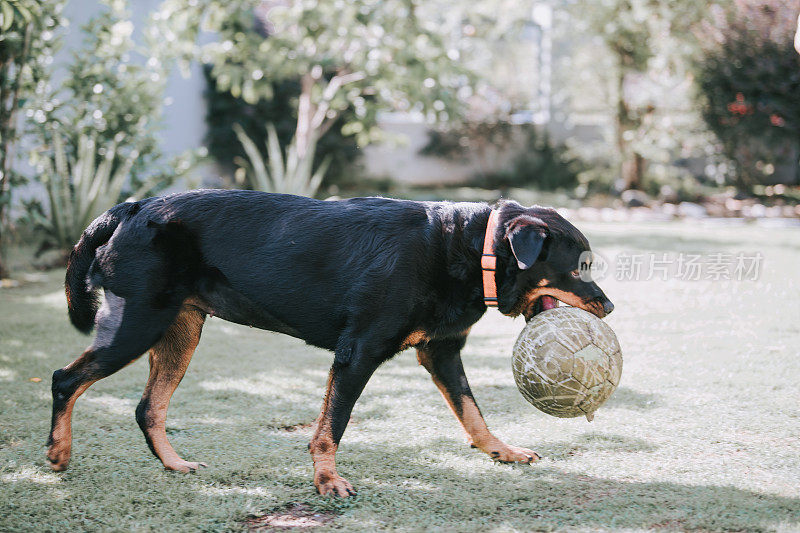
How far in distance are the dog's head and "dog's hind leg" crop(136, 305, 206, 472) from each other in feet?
4.41

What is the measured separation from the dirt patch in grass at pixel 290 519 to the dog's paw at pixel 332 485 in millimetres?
109

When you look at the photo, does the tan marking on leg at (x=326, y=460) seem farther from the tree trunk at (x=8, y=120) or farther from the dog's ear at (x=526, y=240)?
the tree trunk at (x=8, y=120)

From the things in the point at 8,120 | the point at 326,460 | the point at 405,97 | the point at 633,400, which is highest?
the point at 405,97

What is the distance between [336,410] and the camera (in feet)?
9.77

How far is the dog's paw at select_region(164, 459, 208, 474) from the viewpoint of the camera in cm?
311

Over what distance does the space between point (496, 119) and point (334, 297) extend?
1682 centimetres

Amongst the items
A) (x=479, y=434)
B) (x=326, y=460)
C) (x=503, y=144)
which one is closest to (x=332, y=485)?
(x=326, y=460)

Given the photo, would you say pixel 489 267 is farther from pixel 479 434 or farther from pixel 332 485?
pixel 332 485

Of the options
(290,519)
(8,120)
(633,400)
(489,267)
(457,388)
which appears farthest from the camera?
(8,120)

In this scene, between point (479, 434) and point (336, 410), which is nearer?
point (336, 410)

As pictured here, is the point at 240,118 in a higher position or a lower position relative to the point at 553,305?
higher

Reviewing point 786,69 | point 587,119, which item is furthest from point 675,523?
point 587,119

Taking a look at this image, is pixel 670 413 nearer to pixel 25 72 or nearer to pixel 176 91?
pixel 25 72

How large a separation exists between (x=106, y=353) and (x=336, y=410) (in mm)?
941
